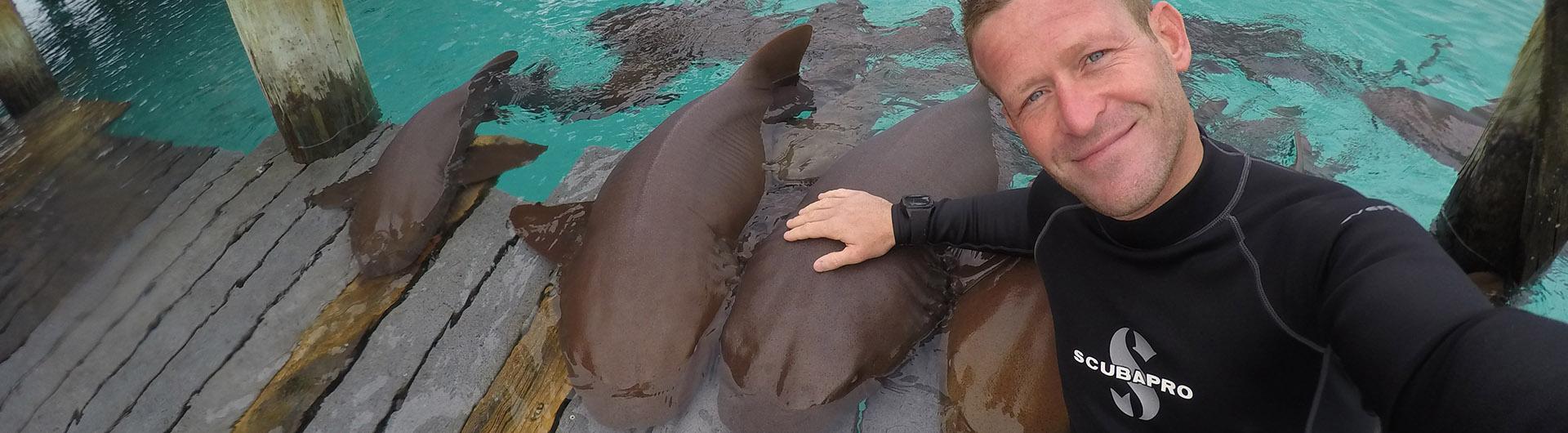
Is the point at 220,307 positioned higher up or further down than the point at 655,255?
further down

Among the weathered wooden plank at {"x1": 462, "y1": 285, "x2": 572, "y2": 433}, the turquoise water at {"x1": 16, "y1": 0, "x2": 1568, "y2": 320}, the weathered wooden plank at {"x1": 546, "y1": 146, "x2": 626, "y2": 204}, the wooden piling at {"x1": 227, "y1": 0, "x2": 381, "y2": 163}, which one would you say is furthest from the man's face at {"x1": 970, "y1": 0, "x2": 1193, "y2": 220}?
the wooden piling at {"x1": 227, "y1": 0, "x2": 381, "y2": 163}

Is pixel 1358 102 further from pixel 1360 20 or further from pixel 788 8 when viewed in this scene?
pixel 788 8

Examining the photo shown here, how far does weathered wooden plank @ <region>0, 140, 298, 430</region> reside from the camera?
347 cm

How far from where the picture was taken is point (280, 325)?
145 inches

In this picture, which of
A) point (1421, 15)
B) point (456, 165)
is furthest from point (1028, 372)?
point (1421, 15)

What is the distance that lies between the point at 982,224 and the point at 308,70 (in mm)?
4269

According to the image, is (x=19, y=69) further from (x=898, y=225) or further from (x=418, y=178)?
(x=898, y=225)

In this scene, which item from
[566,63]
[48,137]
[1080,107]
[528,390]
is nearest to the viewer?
[1080,107]

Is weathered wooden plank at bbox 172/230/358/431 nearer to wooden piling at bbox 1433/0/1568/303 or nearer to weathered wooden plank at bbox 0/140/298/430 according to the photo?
weathered wooden plank at bbox 0/140/298/430

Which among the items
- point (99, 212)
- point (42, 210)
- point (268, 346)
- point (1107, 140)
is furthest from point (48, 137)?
point (1107, 140)

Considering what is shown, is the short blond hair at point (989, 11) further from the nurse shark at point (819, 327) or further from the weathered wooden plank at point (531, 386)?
the weathered wooden plank at point (531, 386)

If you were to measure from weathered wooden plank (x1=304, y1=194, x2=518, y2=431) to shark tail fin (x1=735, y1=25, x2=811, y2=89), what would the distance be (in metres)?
1.57

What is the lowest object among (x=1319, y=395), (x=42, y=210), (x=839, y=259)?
(x=42, y=210)

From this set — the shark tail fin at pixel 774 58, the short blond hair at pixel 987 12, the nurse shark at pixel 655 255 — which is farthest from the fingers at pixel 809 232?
the shark tail fin at pixel 774 58
